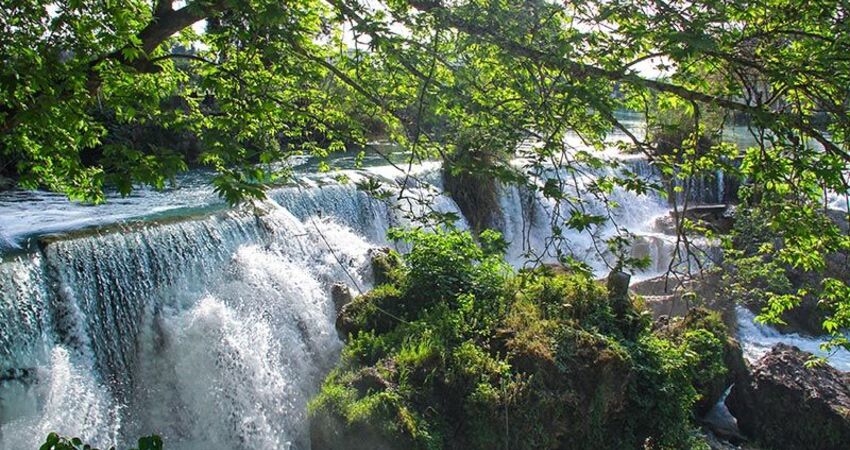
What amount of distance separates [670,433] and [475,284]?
2.49 meters

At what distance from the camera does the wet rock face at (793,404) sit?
7.16 meters

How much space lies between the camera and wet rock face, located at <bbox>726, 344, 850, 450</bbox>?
7164mm

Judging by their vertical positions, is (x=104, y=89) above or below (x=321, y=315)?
above

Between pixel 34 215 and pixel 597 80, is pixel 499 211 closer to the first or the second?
pixel 34 215

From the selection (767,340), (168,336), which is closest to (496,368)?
(168,336)

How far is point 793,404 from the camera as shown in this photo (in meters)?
7.36

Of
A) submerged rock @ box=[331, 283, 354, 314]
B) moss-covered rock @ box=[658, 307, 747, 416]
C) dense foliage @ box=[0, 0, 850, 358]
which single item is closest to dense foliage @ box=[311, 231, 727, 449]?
moss-covered rock @ box=[658, 307, 747, 416]

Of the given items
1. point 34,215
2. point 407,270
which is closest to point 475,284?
point 407,270

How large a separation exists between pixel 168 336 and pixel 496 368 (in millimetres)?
3835

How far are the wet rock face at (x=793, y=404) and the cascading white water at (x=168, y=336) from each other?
418 cm

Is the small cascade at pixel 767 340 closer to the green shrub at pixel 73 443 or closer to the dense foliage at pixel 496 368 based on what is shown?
the dense foliage at pixel 496 368

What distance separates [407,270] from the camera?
756 centimetres

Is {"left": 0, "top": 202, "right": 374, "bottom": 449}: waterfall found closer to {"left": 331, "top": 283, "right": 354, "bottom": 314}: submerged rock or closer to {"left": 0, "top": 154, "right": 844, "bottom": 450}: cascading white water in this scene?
{"left": 0, "top": 154, "right": 844, "bottom": 450}: cascading white water

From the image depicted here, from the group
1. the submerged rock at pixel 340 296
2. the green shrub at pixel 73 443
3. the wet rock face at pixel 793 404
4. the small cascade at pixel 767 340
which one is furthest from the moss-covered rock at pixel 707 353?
the green shrub at pixel 73 443
